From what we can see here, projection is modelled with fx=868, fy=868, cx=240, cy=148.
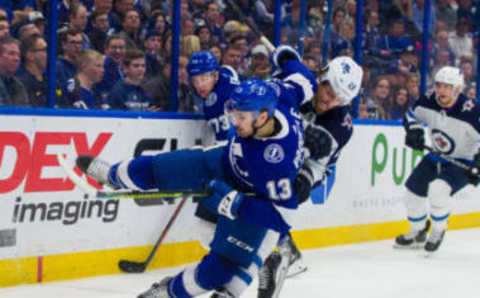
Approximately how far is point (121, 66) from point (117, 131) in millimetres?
398

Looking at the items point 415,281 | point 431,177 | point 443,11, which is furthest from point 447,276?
point 443,11

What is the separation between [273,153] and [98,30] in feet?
6.60

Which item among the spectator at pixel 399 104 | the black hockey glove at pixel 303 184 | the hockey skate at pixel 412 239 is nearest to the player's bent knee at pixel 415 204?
the hockey skate at pixel 412 239

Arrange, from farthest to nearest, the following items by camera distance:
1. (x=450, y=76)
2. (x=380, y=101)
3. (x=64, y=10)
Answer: (x=380, y=101), (x=450, y=76), (x=64, y=10)

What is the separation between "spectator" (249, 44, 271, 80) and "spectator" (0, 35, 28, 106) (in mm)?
2036

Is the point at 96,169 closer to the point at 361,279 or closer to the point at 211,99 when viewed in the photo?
the point at 211,99

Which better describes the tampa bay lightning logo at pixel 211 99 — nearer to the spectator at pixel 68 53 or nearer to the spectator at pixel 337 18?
the spectator at pixel 68 53

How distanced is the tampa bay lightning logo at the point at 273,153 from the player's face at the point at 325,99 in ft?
4.17

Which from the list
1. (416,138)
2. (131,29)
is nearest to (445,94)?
(416,138)

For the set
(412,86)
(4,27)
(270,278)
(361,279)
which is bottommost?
(361,279)

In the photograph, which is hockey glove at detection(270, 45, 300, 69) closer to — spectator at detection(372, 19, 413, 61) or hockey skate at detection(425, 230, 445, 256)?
hockey skate at detection(425, 230, 445, 256)

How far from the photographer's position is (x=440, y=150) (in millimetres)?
6848

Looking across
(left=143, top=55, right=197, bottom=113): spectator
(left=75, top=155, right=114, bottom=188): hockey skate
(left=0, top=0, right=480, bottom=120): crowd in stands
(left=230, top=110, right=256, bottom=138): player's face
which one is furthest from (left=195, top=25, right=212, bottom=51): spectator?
(left=230, top=110, right=256, bottom=138): player's face

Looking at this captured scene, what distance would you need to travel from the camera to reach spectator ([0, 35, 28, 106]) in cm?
454
